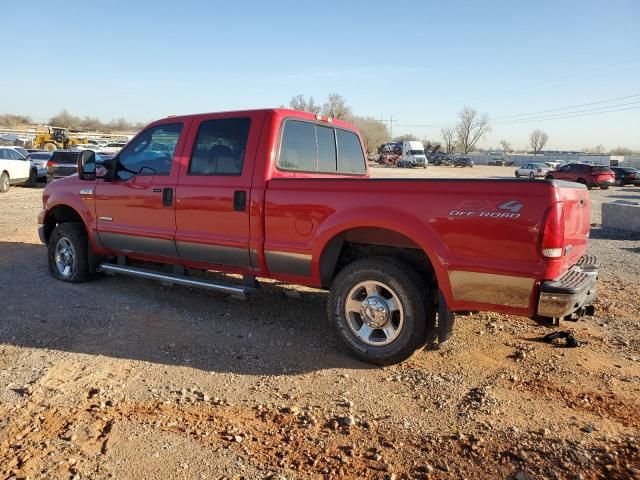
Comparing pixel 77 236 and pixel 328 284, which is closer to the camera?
pixel 328 284

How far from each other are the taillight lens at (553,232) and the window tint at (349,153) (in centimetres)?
290

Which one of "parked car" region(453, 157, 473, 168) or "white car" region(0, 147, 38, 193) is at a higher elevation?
"parked car" region(453, 157, 473, 168)

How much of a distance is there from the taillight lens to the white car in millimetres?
21104

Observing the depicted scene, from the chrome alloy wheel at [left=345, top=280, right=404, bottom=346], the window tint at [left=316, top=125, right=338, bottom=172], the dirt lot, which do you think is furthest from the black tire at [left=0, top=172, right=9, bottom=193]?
the chrome alloy wheel at [left=345, top=280, right=404, bottom=346]


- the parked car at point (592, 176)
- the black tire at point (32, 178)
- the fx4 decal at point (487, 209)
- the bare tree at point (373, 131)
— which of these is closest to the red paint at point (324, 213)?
the fx4 decal at point (487, 209)

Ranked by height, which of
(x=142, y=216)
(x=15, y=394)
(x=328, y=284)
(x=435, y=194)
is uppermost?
(x=435, y=194)

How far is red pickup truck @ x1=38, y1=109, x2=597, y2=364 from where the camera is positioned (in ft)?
11.6

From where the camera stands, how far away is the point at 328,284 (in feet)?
Result: 15.2

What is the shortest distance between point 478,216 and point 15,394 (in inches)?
138

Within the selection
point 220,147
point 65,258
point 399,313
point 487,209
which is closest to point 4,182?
point 65,258

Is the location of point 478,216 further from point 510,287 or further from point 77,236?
point 77,236

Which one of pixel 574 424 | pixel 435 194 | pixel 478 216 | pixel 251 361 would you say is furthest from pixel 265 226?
pixel 574 424

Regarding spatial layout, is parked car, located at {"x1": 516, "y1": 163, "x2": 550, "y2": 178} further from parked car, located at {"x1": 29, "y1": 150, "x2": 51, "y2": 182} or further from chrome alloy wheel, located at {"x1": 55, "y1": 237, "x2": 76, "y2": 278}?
chrome alloy wheel, located at {"x1": 55, "y1": 237, "x2": 76, "y2": 278}

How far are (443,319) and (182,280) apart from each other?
2.79 meters
